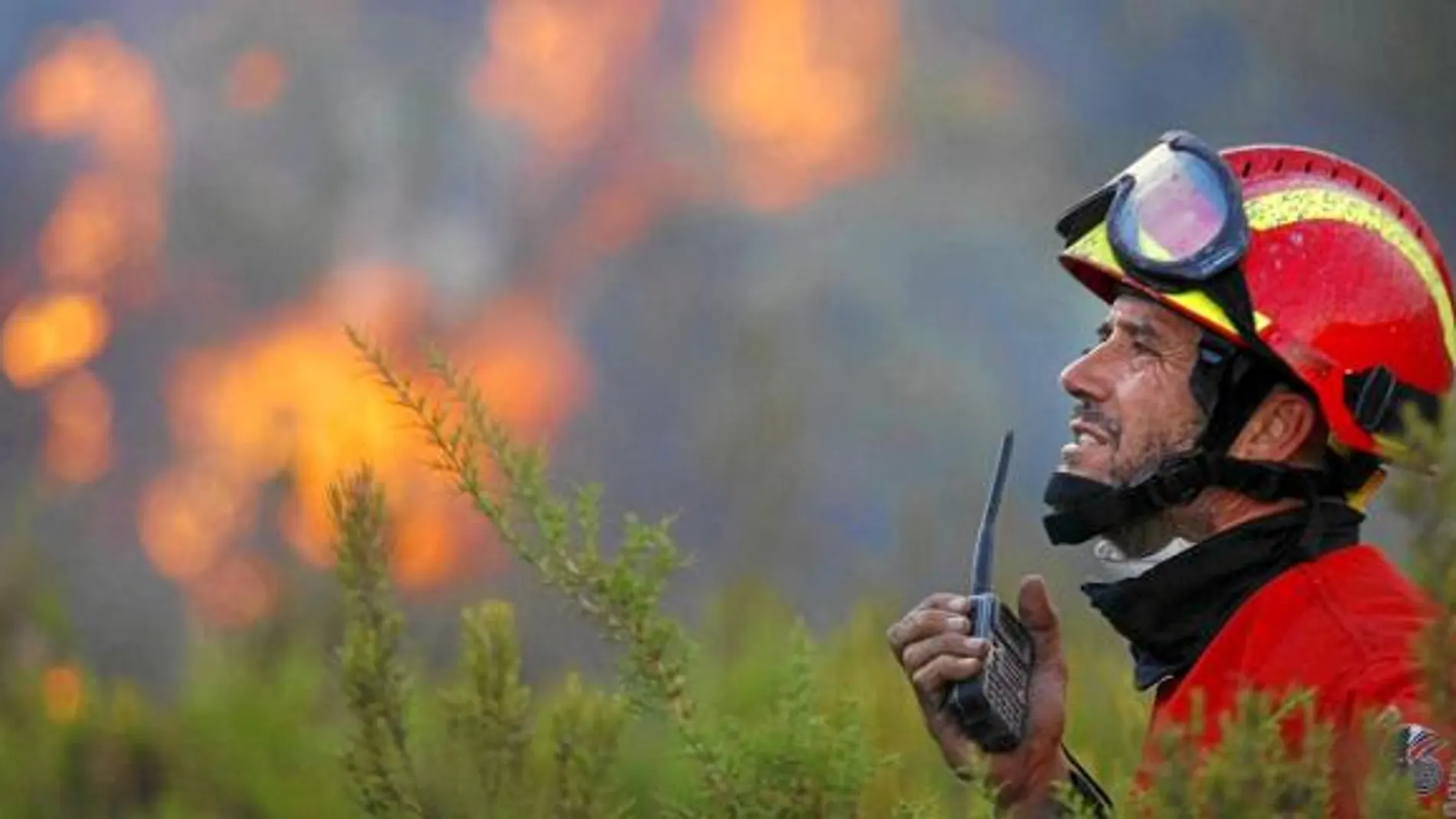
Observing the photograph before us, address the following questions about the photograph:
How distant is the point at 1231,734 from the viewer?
1.64 metres

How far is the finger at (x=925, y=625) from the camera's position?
7.80 feet

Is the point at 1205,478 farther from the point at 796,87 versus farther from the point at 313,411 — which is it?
the point at 796,87

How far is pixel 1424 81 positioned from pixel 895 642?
7509mm

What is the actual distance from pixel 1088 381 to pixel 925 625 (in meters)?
0.28

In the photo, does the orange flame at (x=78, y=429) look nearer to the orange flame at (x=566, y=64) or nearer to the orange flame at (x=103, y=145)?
the orange flame at (x=103, y=145)

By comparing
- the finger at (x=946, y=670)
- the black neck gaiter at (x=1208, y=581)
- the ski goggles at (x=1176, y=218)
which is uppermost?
the ski goggles at (x=1176, y=218)

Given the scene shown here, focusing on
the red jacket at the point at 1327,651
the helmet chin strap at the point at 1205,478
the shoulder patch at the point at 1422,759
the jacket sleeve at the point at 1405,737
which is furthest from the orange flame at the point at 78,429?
the shoulder patch at the point at 1422,759

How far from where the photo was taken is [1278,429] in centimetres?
250

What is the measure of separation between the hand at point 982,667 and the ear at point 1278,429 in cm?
23

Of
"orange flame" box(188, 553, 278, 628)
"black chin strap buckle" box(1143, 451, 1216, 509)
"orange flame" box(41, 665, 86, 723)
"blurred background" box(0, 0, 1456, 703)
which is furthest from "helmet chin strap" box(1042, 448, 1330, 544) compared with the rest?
"blurred background" box(0, 0, 1456, 703)

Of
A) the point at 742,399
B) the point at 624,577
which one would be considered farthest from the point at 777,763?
the point at 742,399

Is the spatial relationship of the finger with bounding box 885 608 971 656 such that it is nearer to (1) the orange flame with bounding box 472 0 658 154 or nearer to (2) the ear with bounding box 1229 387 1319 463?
(2) the ear with bounding box 1229 387 1319 463

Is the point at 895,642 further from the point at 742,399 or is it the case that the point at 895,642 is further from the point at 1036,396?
the point at 1036,396

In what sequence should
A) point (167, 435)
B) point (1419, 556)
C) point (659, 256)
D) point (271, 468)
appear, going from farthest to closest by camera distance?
1. point (659, 256)
2. point (167, 435)
3. point (271, 468)
4. point (1419, 556)
